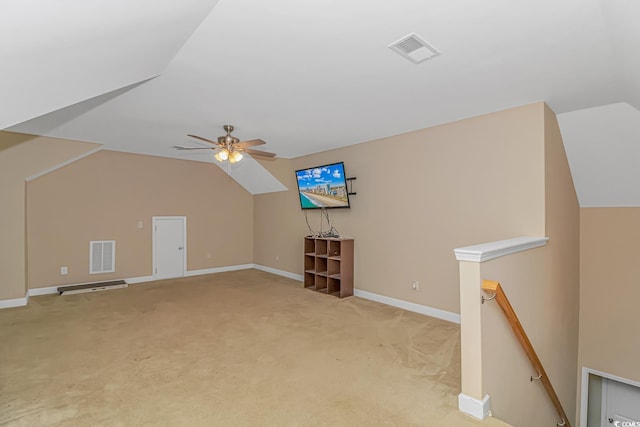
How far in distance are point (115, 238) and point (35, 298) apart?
4.99ft

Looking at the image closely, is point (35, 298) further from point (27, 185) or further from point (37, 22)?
point (37, 22)

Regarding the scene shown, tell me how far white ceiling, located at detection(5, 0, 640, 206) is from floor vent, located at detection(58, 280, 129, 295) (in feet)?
9.20

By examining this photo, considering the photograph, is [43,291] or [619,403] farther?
[43,291]

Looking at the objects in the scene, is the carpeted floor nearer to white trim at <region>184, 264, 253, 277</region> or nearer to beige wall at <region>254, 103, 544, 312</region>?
beige wall at <region>254, 103, 544, 312</region>

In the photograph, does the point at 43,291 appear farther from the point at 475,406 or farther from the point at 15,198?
the point at 475,406

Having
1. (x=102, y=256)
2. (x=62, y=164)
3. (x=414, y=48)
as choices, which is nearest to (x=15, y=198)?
(x=62, y=164)

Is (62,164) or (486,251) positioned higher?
(62,164)

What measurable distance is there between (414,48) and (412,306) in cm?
352

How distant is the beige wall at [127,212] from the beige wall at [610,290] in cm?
680

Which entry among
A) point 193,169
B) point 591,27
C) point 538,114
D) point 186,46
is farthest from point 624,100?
point 193,169

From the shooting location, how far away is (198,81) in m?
2.97

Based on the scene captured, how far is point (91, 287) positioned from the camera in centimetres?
571

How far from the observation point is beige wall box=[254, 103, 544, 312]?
359 cm

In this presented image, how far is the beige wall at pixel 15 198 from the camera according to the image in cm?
477
